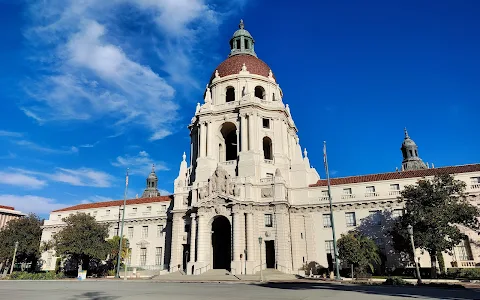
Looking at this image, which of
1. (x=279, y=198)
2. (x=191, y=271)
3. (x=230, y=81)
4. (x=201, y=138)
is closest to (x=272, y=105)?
(x=230, y=81)

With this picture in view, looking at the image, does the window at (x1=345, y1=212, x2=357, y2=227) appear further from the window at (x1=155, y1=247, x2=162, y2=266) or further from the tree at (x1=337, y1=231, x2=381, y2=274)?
the window at (x1=155, y1=247, x2=162, y2=266)

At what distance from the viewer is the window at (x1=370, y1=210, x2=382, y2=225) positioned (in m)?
44.5

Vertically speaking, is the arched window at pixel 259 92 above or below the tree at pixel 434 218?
above

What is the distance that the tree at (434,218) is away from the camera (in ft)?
114

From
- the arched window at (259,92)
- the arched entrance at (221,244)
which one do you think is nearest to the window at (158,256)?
the arched entrance at (221,244)

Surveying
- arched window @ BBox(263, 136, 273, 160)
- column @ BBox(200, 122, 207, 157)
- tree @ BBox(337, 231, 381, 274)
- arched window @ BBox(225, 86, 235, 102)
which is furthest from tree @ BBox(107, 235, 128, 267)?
tree @ BBox(337, 231, 381, 274)

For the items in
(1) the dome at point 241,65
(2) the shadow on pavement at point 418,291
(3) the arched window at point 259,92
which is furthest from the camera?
(1) the dome at point 241,65

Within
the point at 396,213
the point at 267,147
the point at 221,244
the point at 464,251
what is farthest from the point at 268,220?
the point at 464,251

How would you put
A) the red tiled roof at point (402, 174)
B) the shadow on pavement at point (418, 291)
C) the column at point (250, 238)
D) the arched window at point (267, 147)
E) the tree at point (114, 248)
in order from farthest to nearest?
the arched window at point (267, 147) < the tree at point (114, 248) < the red tiled roof at point (402, 174) < the column at point (250, 238) < the shadow on pavement at point (418, 291)

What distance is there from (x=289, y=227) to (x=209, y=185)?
12312 mm

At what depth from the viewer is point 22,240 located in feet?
184

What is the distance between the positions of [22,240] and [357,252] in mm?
51625

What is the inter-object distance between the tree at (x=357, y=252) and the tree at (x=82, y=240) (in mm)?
31478

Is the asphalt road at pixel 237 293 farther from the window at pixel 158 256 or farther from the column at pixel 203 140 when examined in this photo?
the column at pixel 203 140
